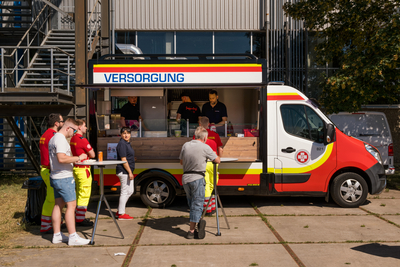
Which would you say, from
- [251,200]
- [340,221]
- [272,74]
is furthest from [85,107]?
[272,74]

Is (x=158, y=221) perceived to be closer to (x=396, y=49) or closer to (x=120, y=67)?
(x=120, y=67)

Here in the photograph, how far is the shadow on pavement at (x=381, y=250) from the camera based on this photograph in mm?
5039

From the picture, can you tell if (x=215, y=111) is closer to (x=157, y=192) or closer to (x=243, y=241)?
(x=157, y=192)

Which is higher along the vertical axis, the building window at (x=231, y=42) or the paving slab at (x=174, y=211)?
the building window at (x=231, y=42)

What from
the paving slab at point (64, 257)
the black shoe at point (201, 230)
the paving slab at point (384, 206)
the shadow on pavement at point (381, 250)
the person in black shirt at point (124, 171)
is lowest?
the paving slab at point (64, 257)

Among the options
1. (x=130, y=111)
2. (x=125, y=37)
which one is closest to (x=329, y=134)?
(x=130, y=111)

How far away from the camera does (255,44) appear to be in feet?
52.5

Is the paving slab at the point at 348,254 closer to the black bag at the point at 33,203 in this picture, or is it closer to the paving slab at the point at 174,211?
the paving slab at the point at 174,211

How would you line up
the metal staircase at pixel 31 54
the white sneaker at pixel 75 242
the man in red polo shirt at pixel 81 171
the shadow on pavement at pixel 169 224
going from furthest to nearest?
the metal staircase at pixel 31 54, the man in red polo shirt at pixel 81 171, the shadow on pavement at pixel 169 224, the white sneaker at pixel 75 242

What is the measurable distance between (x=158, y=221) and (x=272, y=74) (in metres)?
10.3

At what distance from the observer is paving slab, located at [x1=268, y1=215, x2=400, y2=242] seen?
19.2 feet

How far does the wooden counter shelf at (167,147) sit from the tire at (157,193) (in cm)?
51

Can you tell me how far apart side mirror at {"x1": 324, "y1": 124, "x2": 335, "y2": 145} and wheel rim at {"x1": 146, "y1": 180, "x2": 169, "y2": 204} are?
3.30 meters

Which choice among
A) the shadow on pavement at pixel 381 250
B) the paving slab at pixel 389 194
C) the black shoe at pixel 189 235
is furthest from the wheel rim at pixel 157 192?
the paving slab at pixel 389 194
